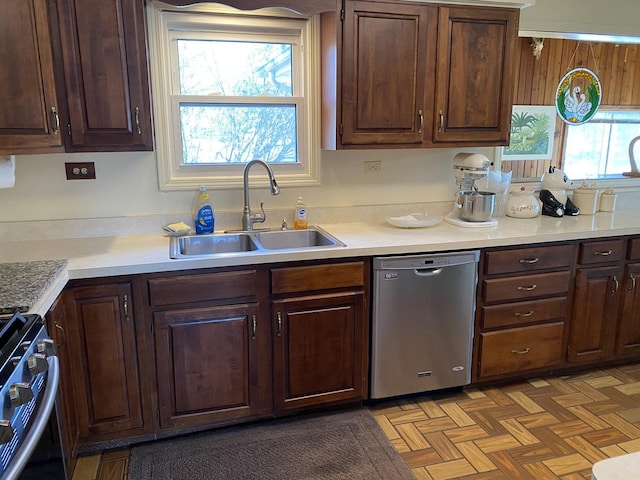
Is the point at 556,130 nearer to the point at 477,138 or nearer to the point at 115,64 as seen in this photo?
the point at 477,138

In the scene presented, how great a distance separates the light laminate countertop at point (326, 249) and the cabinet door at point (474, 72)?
56 cm

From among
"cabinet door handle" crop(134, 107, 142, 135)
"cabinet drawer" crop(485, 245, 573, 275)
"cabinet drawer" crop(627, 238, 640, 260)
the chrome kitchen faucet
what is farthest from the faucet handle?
"cabinet drawer" crop(627, 238, 640, 260)

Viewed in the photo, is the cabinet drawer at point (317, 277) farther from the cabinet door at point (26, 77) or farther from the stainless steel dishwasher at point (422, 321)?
the cabinet door at point (26, 77)

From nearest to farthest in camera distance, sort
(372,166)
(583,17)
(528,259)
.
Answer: (528,259) → (372,166) → (583,17)

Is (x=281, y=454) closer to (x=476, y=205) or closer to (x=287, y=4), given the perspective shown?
(x=476, y=205)

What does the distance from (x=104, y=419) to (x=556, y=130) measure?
3.86 meters

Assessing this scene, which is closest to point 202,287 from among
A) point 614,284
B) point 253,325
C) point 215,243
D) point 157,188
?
point 253,325

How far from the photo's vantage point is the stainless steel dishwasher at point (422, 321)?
2.39m

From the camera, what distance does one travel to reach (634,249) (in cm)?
281

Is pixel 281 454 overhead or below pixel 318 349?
below

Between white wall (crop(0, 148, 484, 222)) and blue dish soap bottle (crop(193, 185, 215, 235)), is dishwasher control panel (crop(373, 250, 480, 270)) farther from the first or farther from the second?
blue dish soap bottle (crop(193, 185, 215, 235))

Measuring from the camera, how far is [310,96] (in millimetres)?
2736

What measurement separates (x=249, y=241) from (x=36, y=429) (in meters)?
1.49

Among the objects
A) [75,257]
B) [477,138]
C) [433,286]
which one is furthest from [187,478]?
[477,138]
